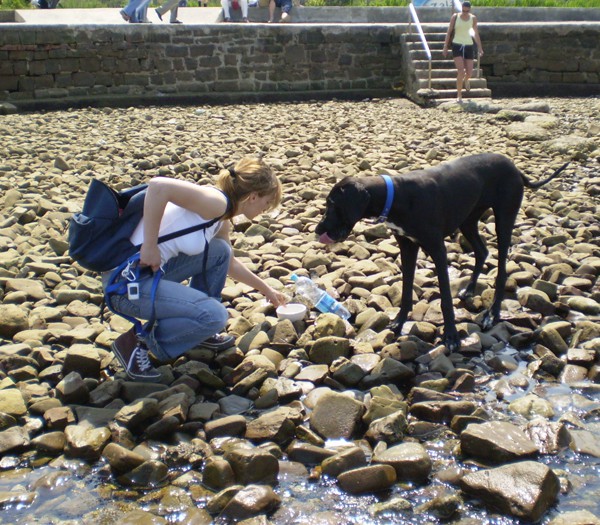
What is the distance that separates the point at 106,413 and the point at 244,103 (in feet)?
44.0

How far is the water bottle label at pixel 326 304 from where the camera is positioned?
4922 millimetres

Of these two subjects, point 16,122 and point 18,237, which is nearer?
point 18,237

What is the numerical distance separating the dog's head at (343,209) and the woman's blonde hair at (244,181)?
1.36 feet

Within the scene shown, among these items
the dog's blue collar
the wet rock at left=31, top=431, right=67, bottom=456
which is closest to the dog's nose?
the dog's blue collar

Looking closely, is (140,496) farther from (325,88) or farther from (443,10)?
(443,10)

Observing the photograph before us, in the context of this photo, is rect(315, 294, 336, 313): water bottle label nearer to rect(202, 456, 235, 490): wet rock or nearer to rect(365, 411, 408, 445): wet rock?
rect(365, 411, 408, 445): wet rock

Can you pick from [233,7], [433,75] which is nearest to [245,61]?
[233,7]

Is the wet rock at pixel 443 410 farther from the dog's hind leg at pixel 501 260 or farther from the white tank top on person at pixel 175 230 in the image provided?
the white tank top on person at pixel 175 230

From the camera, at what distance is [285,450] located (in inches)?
141

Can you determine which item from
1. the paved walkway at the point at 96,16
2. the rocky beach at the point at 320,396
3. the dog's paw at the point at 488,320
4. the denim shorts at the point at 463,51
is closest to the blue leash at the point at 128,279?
the rocky beach at the point at 320,396

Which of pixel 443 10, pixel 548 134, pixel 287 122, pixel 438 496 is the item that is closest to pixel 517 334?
pixel 438 496

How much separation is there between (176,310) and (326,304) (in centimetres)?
125

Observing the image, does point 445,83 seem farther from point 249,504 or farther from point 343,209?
point 249,504

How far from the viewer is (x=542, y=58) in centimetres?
1814
